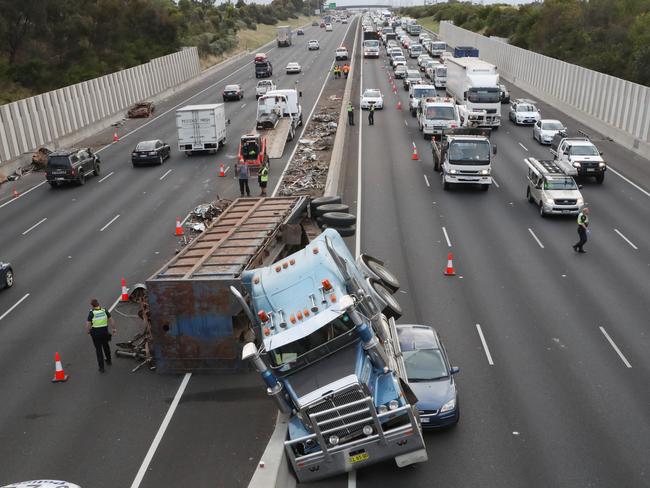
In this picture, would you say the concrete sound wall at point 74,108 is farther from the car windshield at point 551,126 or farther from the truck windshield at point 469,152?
the car windshield at point 551,126

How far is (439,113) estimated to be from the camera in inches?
1740

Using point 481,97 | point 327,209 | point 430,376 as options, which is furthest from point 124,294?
point 481,97

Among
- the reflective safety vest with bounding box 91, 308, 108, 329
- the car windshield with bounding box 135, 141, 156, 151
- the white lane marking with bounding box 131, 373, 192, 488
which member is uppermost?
the reflective safety vest with bounding box 91, 308, 108, 329

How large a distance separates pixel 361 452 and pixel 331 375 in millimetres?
→ 1243

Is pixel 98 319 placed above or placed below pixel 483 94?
above

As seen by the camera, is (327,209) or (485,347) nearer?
(485,347)

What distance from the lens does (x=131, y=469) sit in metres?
12.9

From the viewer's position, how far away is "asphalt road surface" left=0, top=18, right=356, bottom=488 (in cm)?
1315

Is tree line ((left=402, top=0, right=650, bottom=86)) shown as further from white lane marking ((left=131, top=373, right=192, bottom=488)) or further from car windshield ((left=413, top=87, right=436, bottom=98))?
white lane marking ((left=131, top=373, right=192, bottom=488))

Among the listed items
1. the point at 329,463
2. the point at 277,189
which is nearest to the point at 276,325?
the point at 329,463

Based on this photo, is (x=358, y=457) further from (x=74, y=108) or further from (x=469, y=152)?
(x=74, y=108)

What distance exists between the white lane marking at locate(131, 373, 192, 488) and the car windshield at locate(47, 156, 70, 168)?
23238 mm

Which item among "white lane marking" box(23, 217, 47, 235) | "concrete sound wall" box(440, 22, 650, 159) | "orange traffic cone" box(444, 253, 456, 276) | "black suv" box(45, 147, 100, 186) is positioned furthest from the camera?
"concrete sound wall" box(440, 22, 650, 159)

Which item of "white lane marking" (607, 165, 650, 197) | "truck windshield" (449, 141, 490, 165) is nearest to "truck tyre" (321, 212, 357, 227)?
"truck windshield" (449, 141, 490, 165)
